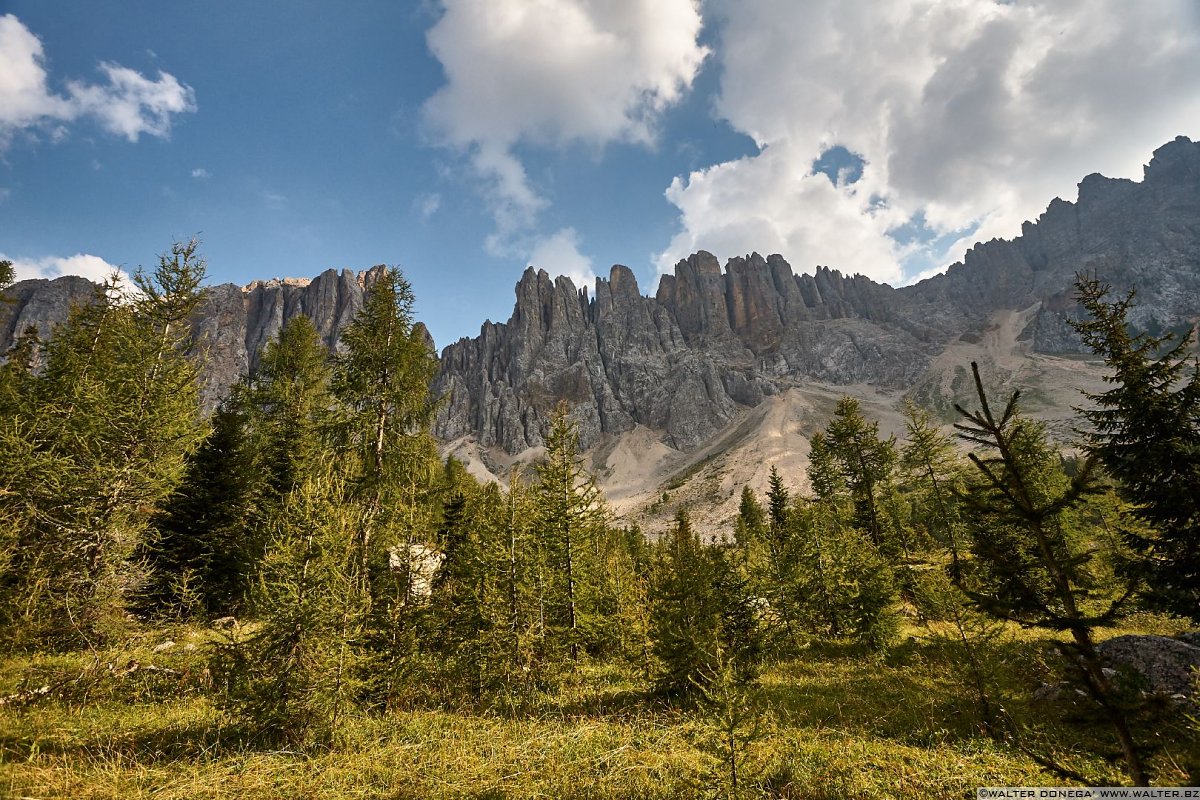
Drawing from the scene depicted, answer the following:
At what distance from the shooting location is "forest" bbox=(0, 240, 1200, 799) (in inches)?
307

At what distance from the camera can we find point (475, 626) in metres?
14.0

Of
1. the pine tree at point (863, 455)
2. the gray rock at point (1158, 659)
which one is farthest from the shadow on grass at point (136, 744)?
the pine tree at point (863, 455)

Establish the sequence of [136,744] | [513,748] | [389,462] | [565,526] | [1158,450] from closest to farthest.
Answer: [136,744] < [513,748] < [389,462] < [1158,450] < [565,526]

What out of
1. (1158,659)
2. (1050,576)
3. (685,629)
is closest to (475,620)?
(685,629)

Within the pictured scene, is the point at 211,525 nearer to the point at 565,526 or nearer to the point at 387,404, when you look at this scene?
the point at 387,404

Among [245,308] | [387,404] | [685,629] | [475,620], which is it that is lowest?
[685,629]

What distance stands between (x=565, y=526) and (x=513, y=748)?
7657 millimetres

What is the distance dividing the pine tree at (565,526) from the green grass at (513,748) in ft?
8.06

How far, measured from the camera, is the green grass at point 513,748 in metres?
7.71

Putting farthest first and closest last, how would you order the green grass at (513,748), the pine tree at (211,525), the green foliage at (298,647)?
the pine tree at (211,525) < the green foliage at (298,647) < the green grass at (513,748)

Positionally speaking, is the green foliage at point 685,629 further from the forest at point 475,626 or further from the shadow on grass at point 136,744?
the shadow on grass at point 136,744

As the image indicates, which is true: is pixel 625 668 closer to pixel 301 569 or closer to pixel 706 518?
pixel 301 569

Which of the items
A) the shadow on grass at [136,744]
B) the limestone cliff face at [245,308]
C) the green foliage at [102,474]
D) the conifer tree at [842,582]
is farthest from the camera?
the limestone cliff face at [245,308]

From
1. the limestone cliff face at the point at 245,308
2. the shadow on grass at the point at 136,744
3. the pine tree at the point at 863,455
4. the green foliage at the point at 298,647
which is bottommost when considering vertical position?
the shadow on grass at the point at 136,744
